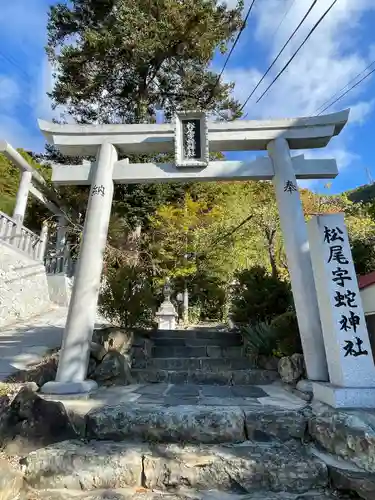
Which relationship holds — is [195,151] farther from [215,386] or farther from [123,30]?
[123,30]

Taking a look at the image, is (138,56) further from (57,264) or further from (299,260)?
(299,260)

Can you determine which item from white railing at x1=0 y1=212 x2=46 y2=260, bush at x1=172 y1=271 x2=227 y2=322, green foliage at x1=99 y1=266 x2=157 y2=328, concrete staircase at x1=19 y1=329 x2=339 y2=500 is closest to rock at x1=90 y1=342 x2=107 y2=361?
concrete staircase at x1=19 y1=329 x2=339 y2=500

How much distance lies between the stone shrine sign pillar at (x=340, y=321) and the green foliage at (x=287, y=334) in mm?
1271

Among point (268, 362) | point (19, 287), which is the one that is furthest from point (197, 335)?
point (19, 287)

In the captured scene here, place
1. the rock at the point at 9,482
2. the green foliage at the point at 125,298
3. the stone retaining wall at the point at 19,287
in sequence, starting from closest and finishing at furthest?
the rock at the point at 9,482 → the green foliage at the point at 125,298 → the stone retaining wall at the point at 19,287

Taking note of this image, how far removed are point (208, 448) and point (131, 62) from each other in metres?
14.4

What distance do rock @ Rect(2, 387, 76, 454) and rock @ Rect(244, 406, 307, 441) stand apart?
174 cm

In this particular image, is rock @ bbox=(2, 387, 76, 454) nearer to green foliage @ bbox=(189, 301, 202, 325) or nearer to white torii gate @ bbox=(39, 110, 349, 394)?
white torii gate @ bbox=(39, 110, 349, 394)

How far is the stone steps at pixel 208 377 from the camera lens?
5008 millimetres

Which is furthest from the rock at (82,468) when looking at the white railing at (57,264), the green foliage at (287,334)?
the white railing at (57,264)

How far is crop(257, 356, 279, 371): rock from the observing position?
17.3ft

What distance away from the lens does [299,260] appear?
4574 mm

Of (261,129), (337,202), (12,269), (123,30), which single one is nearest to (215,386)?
(261,129)

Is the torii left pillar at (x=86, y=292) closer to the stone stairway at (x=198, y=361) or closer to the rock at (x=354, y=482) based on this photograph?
the stone stairway at (x=198, y=361)
